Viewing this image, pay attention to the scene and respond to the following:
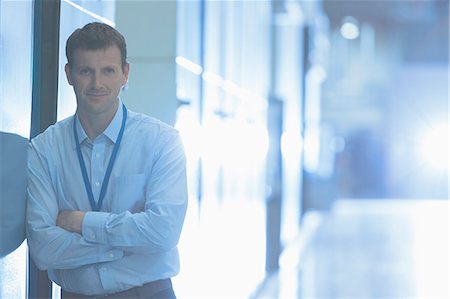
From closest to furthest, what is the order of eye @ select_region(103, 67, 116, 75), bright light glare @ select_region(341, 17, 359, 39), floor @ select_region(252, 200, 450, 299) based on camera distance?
eye @ select_region(103, 67, 116, 75) < floor @ select_region(252, 200, 450, 299) < bright light glare @ select_region(341, 17, 359, 39)

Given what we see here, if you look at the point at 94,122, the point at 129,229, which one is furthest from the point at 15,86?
the point at 129,229

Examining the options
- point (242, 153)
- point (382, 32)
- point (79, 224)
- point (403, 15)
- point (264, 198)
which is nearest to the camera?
point (79, 224)

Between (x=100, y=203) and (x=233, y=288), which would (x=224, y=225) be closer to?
(x=233, y=288)

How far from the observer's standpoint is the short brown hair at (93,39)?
337cm

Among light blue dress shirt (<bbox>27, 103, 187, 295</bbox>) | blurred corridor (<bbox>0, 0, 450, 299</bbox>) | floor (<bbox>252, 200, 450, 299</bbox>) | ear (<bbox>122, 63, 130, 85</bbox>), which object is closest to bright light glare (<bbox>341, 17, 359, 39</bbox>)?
blurred corridor (<bbox>0, 0, 450, 299</bbox>)

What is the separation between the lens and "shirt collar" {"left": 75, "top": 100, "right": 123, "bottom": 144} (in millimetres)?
3359

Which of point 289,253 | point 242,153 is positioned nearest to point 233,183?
point 242,153

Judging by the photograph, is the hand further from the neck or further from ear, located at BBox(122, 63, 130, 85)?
ear, located at BBox(122, 63, 130, 85)

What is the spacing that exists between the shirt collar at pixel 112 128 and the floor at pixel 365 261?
243 inches

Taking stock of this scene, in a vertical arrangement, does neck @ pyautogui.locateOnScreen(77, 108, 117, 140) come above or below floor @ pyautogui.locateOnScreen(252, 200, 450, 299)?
above

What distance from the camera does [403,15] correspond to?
37906 millimetres

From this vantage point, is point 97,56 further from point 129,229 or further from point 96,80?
point 129,229

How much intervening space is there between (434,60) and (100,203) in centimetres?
3586

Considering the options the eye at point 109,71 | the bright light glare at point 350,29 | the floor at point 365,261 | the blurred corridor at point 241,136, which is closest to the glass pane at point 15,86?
the blurred corridor at point 241,136
